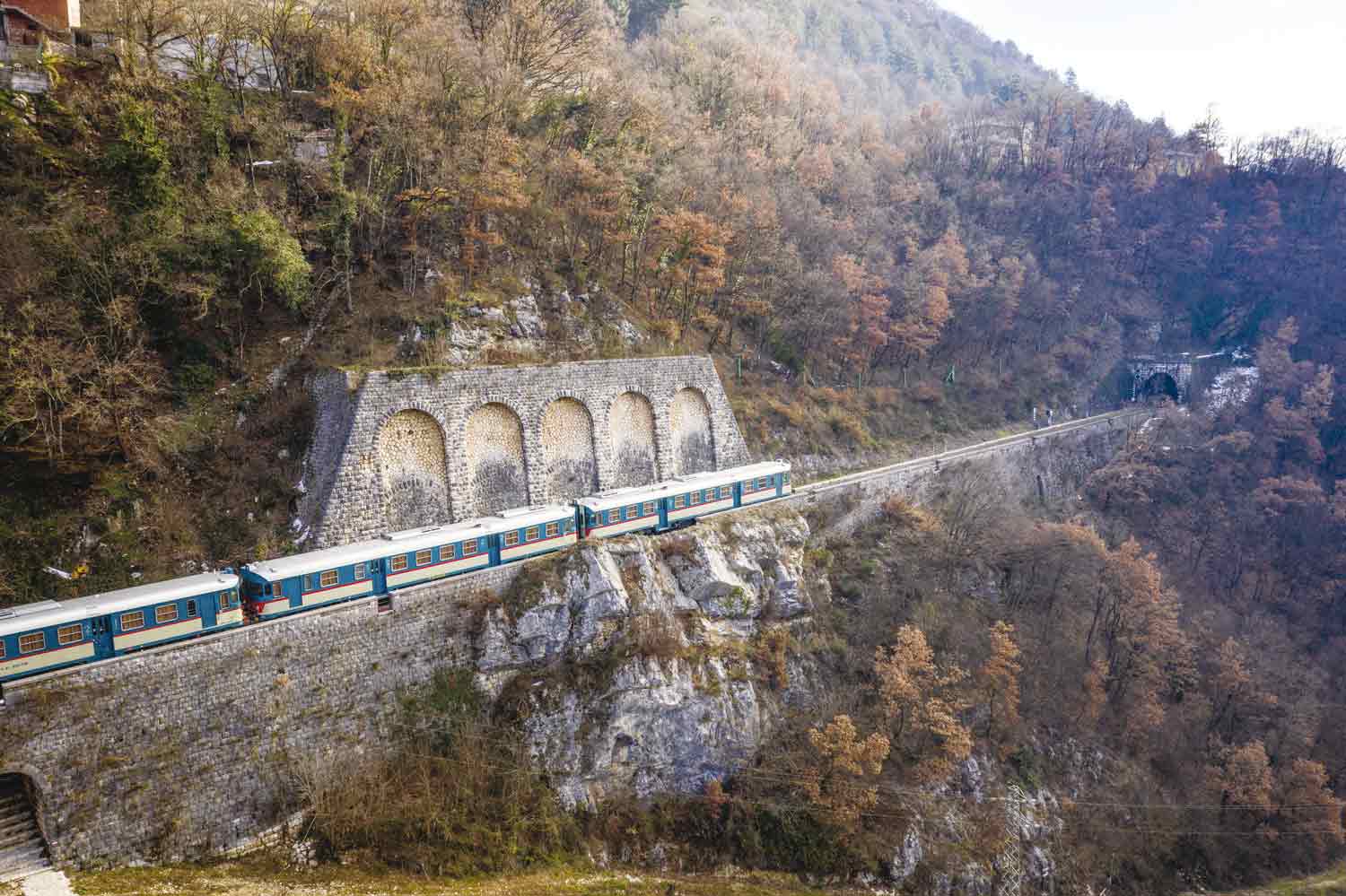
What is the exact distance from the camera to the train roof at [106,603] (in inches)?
717

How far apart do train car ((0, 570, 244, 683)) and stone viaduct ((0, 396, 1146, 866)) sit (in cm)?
48

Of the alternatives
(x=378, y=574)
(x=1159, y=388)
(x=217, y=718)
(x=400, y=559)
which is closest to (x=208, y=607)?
(x=217, y=718)

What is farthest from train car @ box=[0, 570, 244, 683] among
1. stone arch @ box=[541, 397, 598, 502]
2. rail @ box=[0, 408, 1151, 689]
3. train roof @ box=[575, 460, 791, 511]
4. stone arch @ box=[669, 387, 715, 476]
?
stone arch @ box=[669, 387, 715, 476]

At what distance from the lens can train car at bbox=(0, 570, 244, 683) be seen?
1805 cm

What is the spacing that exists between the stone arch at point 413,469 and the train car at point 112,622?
6470 millimetres

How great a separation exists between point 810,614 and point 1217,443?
41.9m

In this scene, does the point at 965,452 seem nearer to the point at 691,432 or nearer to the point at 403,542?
the point at 691,432

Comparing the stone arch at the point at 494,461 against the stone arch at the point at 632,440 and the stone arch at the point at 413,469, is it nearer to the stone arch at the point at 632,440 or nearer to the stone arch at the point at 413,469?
the stone arch at the point at 413,469

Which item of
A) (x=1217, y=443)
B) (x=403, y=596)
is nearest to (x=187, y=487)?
(x=403, y=596)

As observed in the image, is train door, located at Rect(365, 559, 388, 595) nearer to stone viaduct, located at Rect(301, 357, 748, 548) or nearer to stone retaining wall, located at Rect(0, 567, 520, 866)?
stone retaining wall, located at Rect(0, 567, 520, 866)

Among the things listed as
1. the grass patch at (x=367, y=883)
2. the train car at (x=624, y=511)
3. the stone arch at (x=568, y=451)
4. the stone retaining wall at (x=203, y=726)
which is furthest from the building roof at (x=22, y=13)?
the grass patch at (x=367, y=883)

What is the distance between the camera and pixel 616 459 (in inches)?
1328

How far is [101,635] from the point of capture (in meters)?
19.1

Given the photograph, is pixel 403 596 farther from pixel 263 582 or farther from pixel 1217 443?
pixel 1217 443
